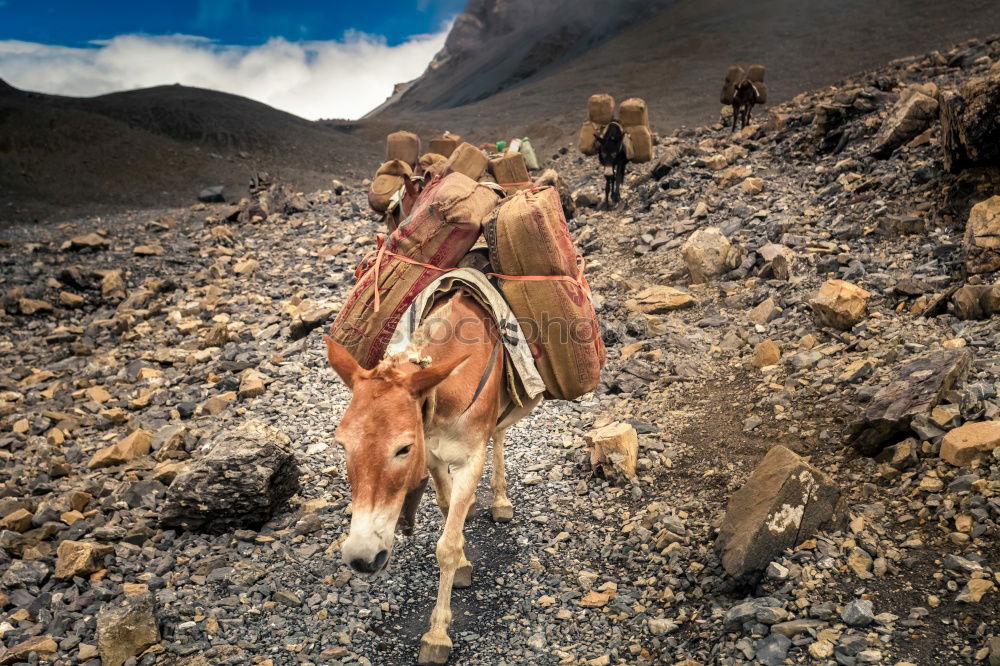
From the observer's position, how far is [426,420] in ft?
9.86

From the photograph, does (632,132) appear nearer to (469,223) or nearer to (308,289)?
(308,289)

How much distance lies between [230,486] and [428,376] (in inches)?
106

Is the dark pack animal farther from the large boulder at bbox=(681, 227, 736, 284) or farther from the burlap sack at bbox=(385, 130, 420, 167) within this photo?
the burlap sack at bbox=(385, 130, 420, 167)

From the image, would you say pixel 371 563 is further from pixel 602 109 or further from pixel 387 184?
pixel 602 109

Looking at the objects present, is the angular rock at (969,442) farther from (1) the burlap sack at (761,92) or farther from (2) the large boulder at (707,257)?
(1) the burlap sack at (761,92)

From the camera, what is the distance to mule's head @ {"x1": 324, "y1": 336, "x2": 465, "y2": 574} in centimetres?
260

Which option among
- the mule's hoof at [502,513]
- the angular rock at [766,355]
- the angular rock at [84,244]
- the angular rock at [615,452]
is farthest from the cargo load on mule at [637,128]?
the angular rock at [84,244]

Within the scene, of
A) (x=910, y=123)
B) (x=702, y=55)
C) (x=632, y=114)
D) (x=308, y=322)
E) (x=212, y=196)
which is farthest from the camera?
(x=702, y=55)

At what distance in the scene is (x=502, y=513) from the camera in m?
4.89

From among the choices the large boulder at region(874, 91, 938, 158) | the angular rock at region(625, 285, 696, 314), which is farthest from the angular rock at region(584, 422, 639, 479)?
the large boulder at region(874, 91, 938, 158)

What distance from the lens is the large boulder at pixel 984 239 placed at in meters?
5.58

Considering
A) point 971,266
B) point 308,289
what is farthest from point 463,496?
point 308,289

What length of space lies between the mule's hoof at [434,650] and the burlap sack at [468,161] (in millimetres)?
4202

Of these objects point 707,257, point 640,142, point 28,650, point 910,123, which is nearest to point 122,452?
point 28,650
